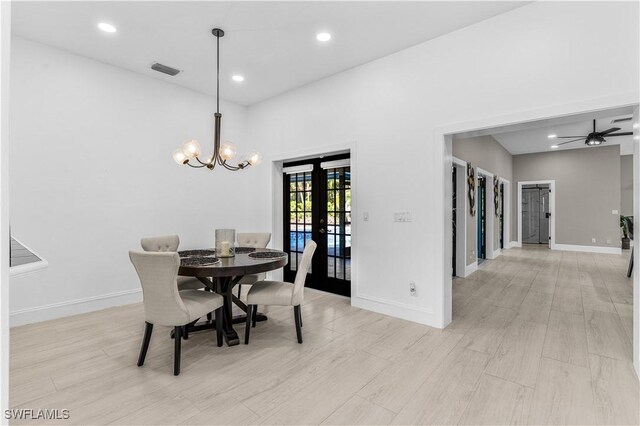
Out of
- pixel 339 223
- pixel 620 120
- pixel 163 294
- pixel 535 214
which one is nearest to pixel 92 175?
pixel 163 294

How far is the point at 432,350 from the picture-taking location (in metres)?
2.71

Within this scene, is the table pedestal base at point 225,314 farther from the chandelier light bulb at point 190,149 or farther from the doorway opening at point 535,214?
the doorway opening at point 535,214

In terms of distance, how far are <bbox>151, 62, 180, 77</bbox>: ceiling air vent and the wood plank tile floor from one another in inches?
119

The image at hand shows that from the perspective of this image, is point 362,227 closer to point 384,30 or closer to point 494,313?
point 494,313

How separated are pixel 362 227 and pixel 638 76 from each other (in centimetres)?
271

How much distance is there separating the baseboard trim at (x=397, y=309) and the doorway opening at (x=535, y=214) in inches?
350

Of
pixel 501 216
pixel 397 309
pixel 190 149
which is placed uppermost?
pixel 190 149

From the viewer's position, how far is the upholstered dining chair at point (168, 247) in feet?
11.1

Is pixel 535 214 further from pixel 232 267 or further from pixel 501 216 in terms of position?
pixel 232 267

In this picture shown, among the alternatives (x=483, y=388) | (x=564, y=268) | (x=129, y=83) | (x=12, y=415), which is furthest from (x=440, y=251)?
(x=564, y=268)

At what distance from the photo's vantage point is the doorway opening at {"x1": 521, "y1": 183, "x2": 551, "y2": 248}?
1020cm

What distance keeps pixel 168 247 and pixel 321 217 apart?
2.11 m

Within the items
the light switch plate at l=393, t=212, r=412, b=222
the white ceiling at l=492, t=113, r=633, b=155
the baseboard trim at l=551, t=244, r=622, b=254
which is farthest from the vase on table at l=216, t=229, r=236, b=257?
the baseboard trim at l=551, t=244, r=622, b=254

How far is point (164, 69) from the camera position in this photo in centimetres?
398
